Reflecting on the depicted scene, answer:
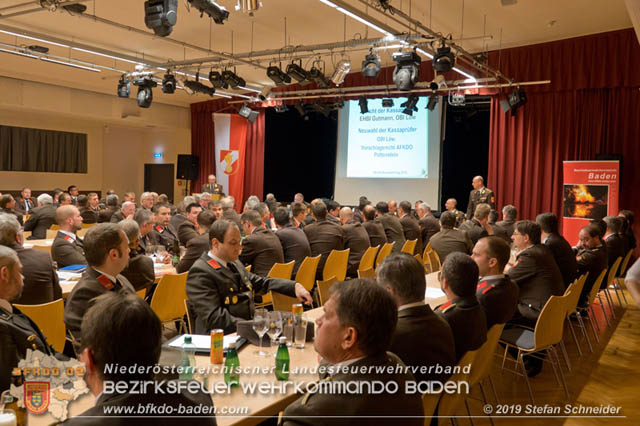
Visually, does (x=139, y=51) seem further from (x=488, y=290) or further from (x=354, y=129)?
(x=488, y=290)

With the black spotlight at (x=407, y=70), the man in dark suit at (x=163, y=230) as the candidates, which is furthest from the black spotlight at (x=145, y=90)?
the black spotlight at (x=407, y=70)

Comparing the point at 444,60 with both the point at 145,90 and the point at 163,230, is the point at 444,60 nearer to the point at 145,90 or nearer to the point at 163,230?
the point at 163,230

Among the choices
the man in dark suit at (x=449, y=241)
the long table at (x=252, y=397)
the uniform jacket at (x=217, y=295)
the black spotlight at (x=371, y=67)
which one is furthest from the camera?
the black spotlight at (x=371, y=67)

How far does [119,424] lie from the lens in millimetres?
1318

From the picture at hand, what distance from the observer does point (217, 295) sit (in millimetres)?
3162

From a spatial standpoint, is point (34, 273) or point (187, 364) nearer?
point (187, 364)

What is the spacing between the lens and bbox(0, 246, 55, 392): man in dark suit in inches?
83.4

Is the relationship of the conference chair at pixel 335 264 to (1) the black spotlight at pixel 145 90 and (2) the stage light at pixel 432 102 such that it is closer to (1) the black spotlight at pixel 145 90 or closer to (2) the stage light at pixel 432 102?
(2) the stage light at pixel 432 102

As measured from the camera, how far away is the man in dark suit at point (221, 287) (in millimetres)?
3080

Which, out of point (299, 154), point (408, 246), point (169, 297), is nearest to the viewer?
point (169, 297)

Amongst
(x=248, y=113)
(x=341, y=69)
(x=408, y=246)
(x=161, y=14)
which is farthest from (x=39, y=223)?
(x=248, y=113)

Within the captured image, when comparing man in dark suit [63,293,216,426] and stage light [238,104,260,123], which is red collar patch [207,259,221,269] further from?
stage light [238,104,260,123]

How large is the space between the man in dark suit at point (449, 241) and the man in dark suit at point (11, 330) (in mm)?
4723

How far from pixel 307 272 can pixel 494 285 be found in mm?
2451
